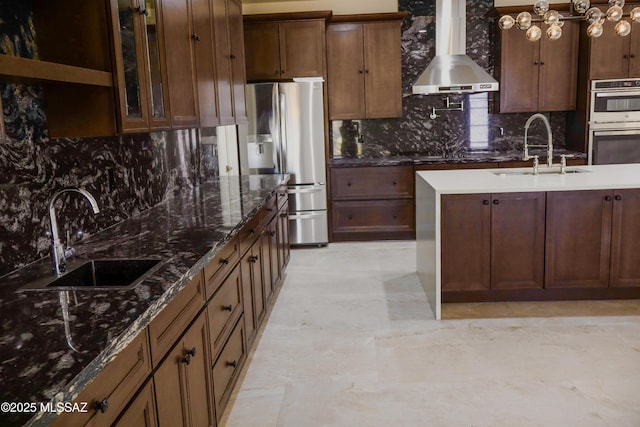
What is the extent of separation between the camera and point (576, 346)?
10.2 feet

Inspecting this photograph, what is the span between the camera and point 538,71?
5609 millimetres

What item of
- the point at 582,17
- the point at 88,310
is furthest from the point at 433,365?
the point at 582,17

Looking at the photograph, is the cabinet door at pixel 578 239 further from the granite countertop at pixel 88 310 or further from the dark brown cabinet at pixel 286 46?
the dark brown cabinet at pixel 286 46

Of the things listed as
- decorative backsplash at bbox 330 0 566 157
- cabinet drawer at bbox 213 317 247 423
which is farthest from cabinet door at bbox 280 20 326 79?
cabinet drawer at bbox 213 317 247 423

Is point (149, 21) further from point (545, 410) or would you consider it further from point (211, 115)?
point (545, 410)

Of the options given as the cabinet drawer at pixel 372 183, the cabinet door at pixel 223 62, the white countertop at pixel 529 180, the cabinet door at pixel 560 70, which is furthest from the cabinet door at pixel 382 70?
the cabinet door at pixel 223 62

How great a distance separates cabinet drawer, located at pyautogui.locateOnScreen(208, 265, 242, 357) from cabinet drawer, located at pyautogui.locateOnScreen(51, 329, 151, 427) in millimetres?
704

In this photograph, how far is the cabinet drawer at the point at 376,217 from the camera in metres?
5.70

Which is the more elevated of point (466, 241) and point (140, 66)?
point (140, 66)

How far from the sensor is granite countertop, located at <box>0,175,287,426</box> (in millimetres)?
1102

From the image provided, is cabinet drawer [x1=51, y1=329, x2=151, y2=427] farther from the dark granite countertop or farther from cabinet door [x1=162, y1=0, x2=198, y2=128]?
the dark granite countertop

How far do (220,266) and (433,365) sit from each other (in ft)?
4.43

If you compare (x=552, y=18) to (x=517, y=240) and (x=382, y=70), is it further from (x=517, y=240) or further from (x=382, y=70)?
(x=382, y=70)

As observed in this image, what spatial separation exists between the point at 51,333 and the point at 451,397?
191 cm
